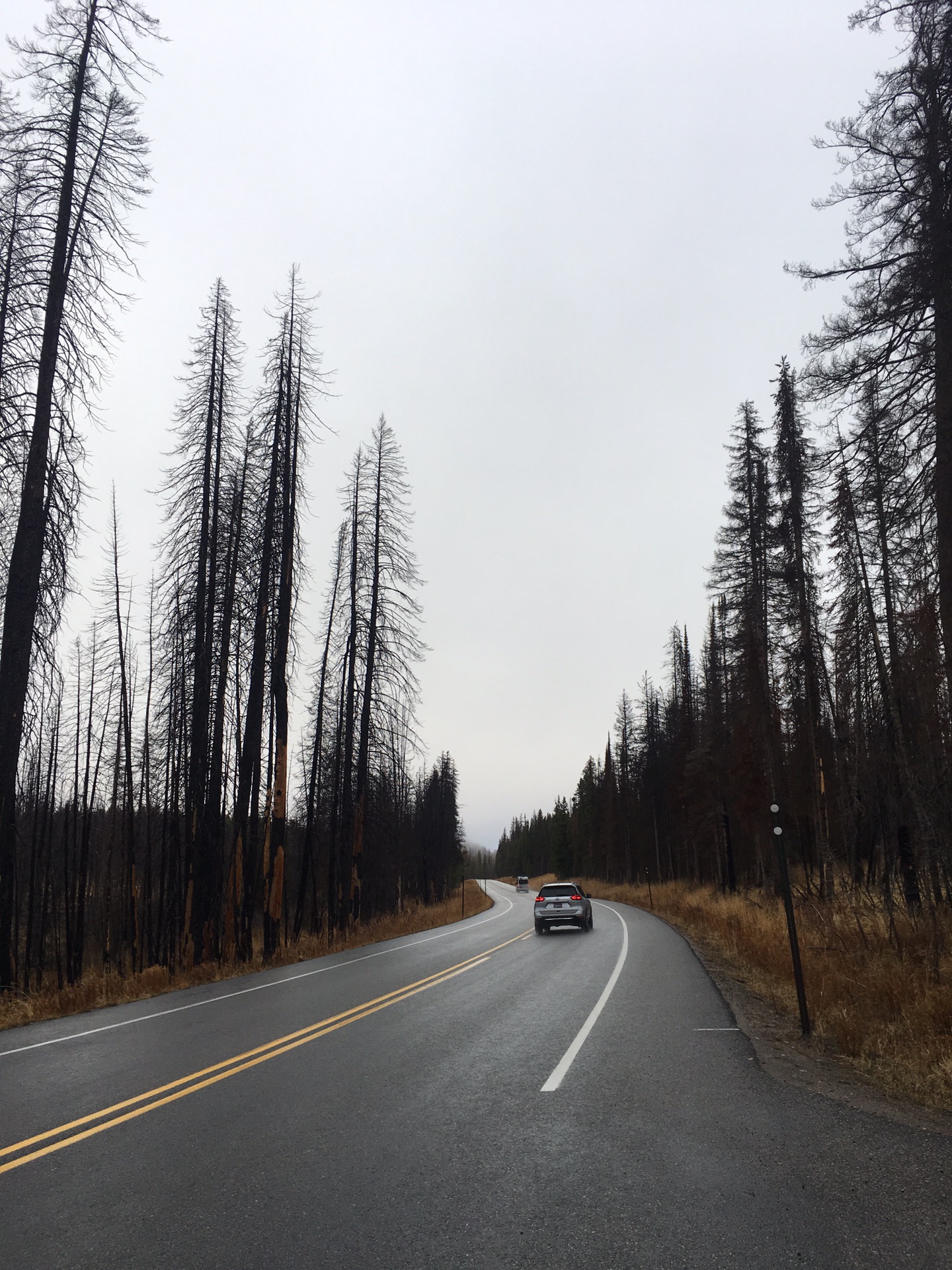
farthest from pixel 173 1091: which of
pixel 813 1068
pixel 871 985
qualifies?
pixel 871 985

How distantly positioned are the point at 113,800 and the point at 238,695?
12.6 m

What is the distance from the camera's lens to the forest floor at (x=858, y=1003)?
257 inches

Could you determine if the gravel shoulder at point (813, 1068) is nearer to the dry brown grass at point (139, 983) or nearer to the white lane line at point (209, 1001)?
the white lane line at point (209, 1001)

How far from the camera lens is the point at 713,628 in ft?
163

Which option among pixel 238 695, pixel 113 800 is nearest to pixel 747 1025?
pixel 238 695

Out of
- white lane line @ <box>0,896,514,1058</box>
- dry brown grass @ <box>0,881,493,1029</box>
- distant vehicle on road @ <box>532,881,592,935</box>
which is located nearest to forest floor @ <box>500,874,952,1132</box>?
white lane line @ <box>0,896,514,1058</box>

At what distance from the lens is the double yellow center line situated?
518 centimetres

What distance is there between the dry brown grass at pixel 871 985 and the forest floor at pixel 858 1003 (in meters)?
0.01

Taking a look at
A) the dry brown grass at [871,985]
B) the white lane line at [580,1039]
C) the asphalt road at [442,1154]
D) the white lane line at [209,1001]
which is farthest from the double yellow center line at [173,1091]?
the dry brown grass at [871,985]

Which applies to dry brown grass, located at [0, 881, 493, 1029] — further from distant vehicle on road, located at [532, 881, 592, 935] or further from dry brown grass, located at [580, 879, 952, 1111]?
dry brown grass, located at [580, 879, 952, 1111]

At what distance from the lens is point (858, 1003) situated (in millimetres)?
8656

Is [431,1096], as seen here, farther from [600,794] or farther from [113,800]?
[600,794]

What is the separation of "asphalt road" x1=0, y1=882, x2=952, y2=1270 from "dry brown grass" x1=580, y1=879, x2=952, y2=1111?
1044 mm

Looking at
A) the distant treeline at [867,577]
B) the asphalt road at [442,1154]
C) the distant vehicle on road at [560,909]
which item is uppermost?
the distant treeline at [867,577]
